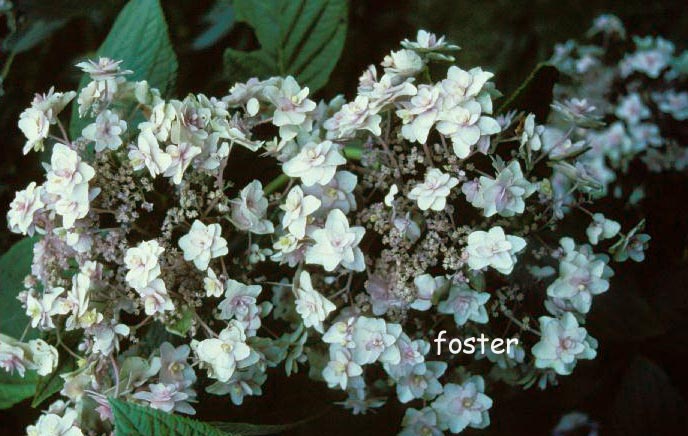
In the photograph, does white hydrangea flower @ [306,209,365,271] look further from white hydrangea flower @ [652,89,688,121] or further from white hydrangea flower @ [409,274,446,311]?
white hydrangea flower @ [652,89,688,121]

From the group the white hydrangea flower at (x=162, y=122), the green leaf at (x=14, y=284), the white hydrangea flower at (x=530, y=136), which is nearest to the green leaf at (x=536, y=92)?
the white hydrangea flower at (x=530, y=136)

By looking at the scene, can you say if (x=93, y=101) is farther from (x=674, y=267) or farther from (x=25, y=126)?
(x=674, y=267)

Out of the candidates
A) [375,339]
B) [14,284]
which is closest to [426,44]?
[375,339]

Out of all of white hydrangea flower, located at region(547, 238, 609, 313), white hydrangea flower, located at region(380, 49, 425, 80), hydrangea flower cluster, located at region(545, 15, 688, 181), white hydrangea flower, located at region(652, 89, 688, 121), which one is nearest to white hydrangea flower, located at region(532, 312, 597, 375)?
white hydrangea flower, located at region(547, 238, 609, 313)

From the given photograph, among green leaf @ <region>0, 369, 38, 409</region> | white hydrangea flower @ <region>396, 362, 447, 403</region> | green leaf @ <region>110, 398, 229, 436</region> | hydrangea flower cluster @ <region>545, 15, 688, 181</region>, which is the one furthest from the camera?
hydrangea flower cluster @ <region>545, 15, 688, 181</region>

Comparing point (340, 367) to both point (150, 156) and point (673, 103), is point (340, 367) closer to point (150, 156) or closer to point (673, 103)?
point (150, 156)

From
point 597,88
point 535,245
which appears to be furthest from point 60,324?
point 597,88

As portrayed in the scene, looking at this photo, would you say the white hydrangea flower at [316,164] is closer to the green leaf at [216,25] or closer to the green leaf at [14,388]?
the green leaf at [14,388]
